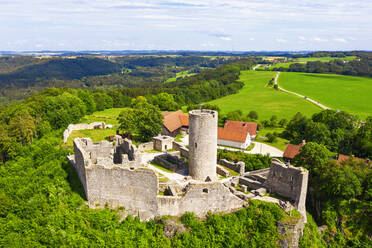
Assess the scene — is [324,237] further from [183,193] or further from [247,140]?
[247,140]

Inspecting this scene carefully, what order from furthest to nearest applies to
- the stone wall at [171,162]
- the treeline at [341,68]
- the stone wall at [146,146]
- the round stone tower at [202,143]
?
the treeline at [341,68] < the stone wall at [146,146] < the stone wall at [171,162] < the round stone tower at [202,143]

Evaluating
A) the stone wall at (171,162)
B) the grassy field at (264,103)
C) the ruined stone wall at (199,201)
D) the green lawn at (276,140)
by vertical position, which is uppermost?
the ruined stone wall at (199,201)

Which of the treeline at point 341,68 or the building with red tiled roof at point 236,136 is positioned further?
the treeline at point 341,68

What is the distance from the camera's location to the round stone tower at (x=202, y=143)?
2834 centimetres

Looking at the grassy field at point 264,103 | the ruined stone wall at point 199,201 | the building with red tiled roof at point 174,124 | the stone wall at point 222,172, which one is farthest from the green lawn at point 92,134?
the grassy field at point 264,103

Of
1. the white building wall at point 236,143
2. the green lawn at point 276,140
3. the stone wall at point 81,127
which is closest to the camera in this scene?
the stone wall at point 81,127

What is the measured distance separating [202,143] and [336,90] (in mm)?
102684

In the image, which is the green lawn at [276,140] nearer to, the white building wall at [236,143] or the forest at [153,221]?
the white building wall at [236,143]

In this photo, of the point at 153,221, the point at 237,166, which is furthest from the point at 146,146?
the point at 153,221

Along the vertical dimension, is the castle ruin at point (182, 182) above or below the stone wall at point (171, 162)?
above

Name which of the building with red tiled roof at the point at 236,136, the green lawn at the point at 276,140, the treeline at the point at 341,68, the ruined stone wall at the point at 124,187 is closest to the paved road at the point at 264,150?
the building with red tiled roof at the point at 236,136

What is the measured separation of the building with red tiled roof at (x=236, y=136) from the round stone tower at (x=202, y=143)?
947 inches

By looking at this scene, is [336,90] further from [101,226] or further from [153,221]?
[101,226]

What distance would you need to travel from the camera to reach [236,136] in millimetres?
53969
